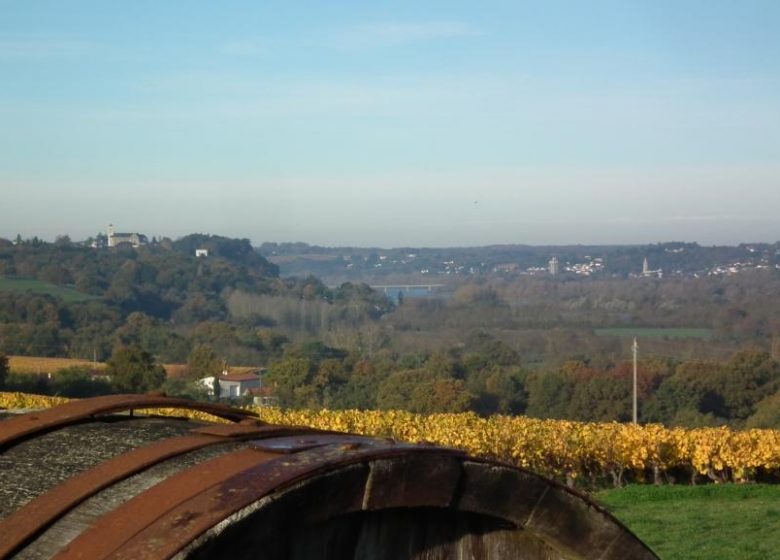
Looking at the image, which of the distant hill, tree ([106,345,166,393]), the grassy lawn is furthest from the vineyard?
the distant hill

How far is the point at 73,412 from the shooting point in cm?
214

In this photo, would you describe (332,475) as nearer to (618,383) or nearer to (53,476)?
(53,476)

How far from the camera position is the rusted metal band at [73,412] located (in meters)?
2.05

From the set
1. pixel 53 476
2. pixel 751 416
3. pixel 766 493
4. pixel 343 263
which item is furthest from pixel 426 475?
pixel 343 263

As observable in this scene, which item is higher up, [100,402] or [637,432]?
[100,402]

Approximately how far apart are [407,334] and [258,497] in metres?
66.9

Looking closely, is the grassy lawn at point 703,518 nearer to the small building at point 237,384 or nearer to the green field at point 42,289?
the small building at point 237,384

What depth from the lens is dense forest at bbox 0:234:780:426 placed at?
1384 inches

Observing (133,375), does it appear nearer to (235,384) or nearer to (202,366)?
(235,384)

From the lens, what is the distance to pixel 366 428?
16.4 m

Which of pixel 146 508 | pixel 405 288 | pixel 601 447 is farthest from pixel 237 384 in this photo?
pixel 405 288

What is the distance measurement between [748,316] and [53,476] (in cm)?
7063

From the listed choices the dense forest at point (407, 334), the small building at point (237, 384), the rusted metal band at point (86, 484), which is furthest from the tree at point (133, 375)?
the rusted metal band at point (86, 484)

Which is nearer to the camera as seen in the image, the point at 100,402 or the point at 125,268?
the point at 100,402
